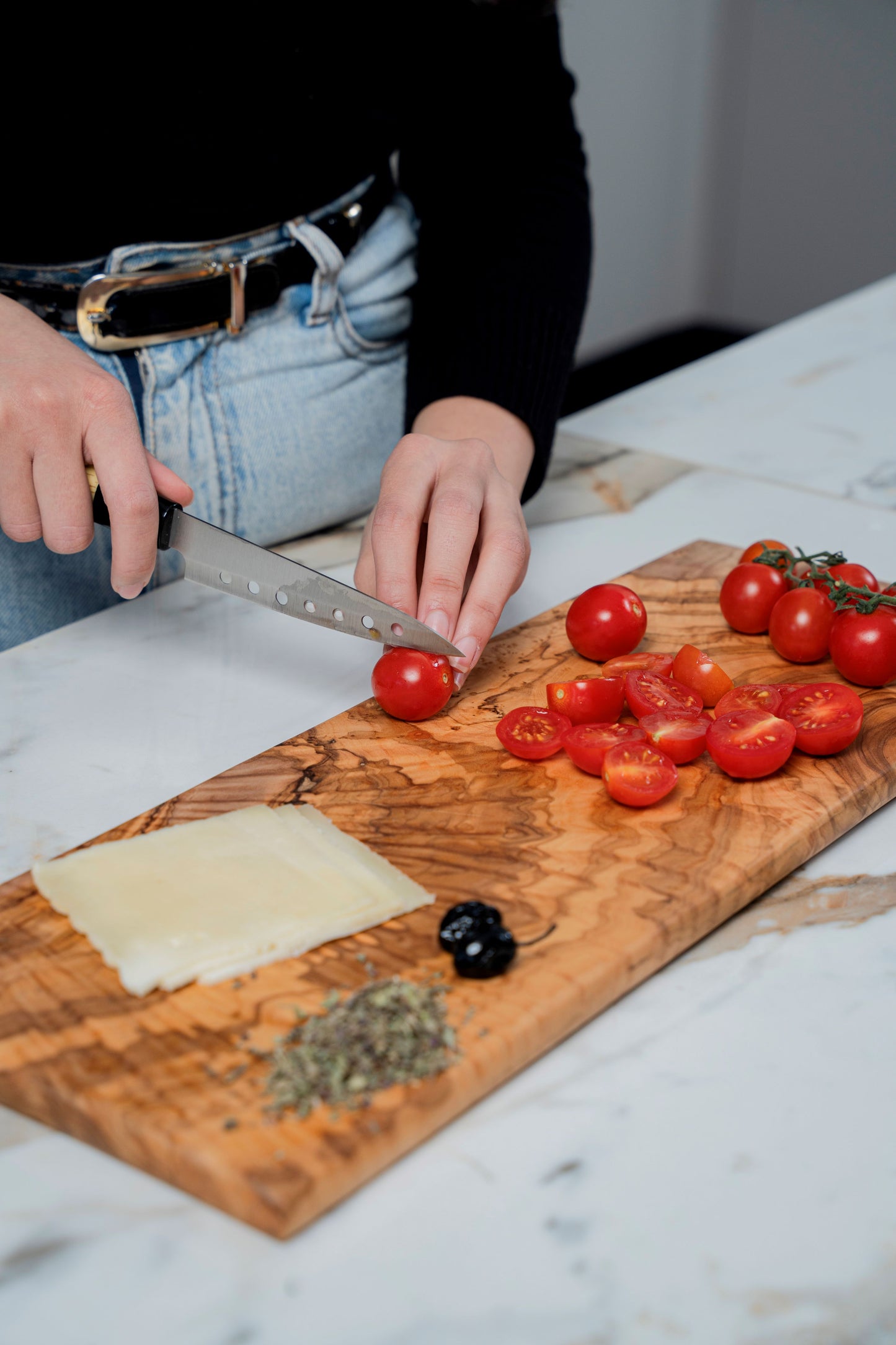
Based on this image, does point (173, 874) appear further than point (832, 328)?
No

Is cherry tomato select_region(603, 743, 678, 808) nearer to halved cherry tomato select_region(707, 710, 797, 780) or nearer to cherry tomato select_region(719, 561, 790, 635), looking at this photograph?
halved cherry tomato select_region(707, 710, 797, 780)

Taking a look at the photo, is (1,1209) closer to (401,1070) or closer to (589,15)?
(401,1070)

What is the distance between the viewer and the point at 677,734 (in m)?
1.15

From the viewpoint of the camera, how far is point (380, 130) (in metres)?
1.59

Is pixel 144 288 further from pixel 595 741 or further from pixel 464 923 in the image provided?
pixel 464 923

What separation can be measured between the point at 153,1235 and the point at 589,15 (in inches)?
214

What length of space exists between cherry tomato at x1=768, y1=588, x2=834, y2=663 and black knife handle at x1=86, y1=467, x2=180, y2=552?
0.66m

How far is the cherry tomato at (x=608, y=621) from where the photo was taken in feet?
4.37

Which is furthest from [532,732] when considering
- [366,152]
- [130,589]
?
[366,152]

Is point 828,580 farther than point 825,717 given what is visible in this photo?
Yes

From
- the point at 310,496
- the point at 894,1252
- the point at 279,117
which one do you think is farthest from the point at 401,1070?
the point at 279,117

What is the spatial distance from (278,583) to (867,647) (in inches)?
24.5

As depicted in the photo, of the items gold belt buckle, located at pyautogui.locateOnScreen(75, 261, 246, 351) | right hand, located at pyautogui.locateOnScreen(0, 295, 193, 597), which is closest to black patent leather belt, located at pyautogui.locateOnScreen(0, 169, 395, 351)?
gold belt buckle, located at pyautogui.locateOnScreen(75, 261, 246, 351)

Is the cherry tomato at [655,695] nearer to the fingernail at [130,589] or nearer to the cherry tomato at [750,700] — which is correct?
the cherry tomato at [750,700]
